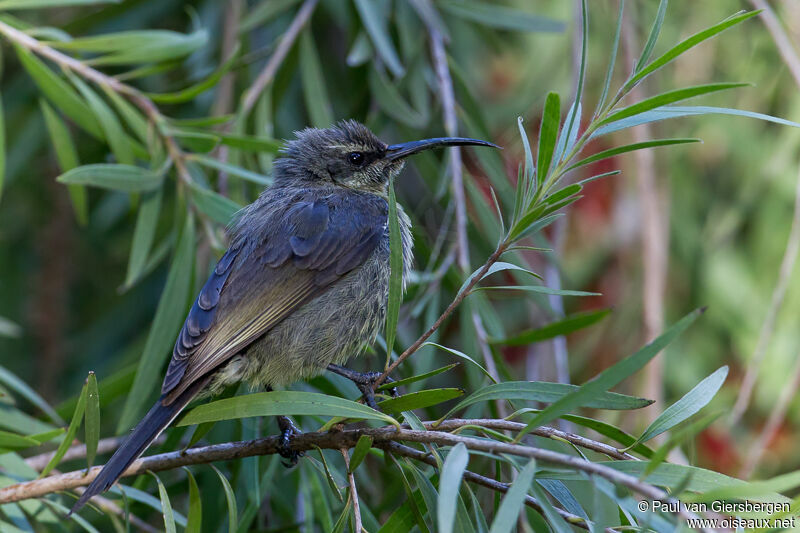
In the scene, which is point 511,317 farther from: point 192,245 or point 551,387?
point 551,387

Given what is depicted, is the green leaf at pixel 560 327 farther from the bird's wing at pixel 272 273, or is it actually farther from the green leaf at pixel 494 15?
the green leaf at pixel 494 15

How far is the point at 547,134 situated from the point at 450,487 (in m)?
0.73

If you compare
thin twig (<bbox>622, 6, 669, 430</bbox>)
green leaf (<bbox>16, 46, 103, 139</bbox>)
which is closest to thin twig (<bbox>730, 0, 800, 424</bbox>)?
thin twig (<bbox>622, 6, 669, 430</bbox>)

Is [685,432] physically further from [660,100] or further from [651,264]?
[651,264]

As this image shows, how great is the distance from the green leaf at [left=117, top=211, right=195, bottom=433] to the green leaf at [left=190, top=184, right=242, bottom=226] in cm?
6

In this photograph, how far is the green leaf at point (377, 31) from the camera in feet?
10.6

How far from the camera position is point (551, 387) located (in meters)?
1.76

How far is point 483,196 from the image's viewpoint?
3.44 meters

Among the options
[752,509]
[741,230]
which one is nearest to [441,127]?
[741,230]

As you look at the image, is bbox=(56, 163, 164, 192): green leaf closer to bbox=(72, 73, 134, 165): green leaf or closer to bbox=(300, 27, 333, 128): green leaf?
bbox=(72, 73, 134, 165): green leaf

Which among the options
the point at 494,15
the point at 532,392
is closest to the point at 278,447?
the point at 532,392

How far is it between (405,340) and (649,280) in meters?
0.93

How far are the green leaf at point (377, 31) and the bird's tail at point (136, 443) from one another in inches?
62.4

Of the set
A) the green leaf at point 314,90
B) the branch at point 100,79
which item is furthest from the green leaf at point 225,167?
the green leaf at point 314,90
